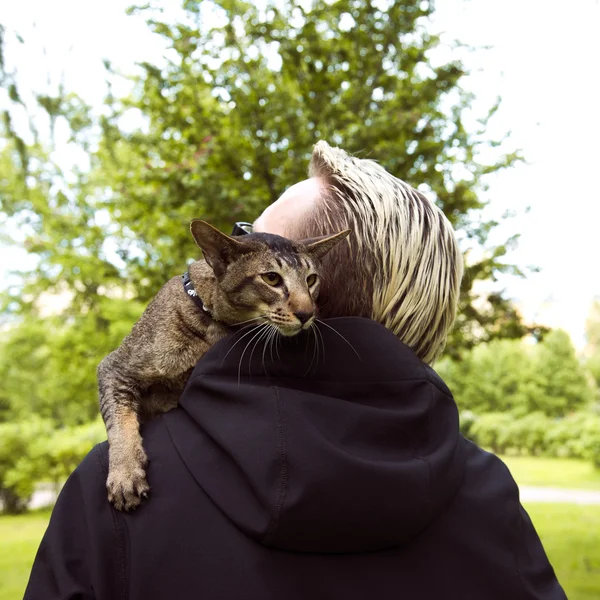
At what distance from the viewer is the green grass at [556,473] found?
1208 centimetres

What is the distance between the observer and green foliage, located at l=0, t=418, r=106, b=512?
11016 mm

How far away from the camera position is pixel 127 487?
1.18m

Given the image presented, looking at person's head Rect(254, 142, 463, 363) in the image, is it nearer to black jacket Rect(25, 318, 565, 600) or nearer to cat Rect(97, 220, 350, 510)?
Result: cat Rect(97, 220, 350, 510)

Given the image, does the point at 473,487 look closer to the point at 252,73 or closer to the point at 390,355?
the point at 390,355

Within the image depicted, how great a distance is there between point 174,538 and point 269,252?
32.0 inches

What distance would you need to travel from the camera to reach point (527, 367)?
14.1 meters

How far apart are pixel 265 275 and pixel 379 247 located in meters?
0.39

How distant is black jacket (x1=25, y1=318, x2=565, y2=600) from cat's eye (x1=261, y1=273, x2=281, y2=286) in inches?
14.4

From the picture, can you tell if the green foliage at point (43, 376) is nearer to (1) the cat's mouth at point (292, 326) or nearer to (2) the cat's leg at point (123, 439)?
(2) the cat's leg at point (123, 439)

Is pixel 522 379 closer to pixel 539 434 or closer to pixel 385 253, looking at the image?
pixel 539 434

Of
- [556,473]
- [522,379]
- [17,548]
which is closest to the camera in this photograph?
[17,548]

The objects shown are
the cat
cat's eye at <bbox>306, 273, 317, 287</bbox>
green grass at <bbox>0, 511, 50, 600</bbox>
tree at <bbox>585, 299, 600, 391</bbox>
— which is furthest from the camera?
tree at <bbox>585, 299, 600, 391</bbox>

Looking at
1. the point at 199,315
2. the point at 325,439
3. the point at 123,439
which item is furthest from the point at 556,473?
the point at 325,439

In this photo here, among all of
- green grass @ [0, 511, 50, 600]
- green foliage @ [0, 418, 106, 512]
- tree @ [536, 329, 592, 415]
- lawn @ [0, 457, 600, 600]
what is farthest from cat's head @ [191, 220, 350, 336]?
tree @ [536, 329, 592, 415]
